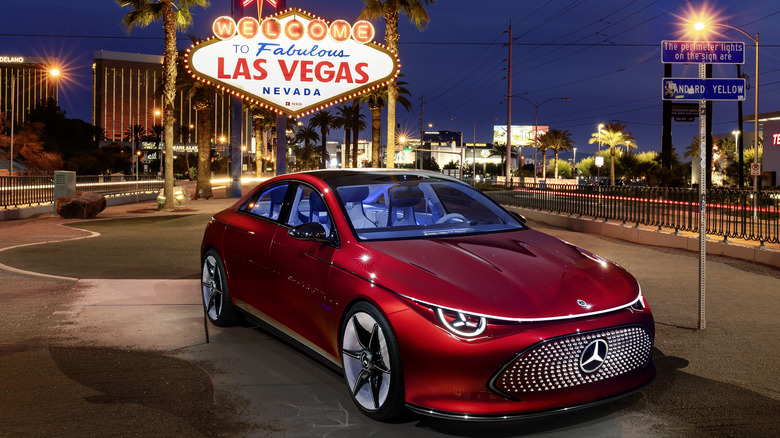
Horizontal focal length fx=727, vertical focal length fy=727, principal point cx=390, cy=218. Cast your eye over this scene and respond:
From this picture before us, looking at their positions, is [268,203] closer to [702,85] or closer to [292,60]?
[702,85]

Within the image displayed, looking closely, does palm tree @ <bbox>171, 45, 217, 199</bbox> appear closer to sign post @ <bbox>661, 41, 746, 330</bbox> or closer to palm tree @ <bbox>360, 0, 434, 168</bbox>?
palm tree @ <bbox>360, 0, 434, 168</bbox>

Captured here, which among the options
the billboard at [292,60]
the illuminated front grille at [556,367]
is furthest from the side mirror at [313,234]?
the billboard at [292,60]

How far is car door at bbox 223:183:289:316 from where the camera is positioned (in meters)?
6.20

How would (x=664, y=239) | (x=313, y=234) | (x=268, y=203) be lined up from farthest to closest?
(x=664, y=239) < (x=268, y=203) < (x=313, y=234)

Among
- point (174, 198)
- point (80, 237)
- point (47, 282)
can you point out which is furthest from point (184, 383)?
point (174, 198)

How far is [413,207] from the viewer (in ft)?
20.0

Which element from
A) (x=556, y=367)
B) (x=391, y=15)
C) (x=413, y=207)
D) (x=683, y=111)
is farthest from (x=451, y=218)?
(x=683, y=111)

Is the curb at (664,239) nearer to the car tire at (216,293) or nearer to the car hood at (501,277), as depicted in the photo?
the car hood at (501,277)

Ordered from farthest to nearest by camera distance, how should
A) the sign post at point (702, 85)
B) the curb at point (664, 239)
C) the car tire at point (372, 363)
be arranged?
the curb at point (664, 239) → the sign post at point (702, 85) → the car tire at point (372, 363)

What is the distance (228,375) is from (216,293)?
1.68m

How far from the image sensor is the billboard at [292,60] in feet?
73.7

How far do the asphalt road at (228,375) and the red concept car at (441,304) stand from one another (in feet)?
1.17

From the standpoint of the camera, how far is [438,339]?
13.4 feet

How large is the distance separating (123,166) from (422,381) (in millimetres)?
111658
